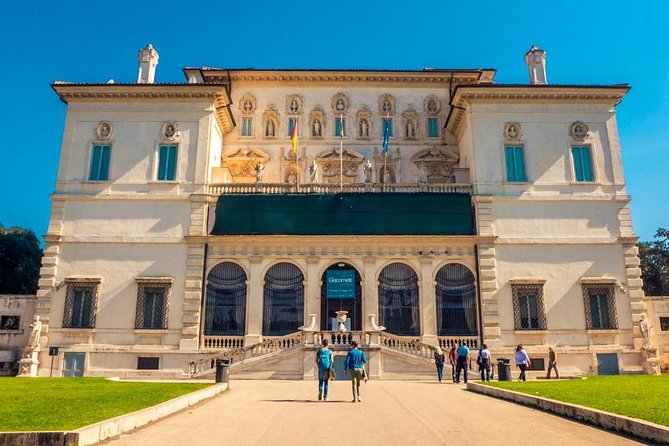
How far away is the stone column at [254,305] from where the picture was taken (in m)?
29.7

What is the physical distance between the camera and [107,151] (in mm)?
32688

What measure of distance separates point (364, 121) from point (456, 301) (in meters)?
14.1

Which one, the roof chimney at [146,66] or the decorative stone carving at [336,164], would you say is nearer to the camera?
the roof chimney at [146,66]

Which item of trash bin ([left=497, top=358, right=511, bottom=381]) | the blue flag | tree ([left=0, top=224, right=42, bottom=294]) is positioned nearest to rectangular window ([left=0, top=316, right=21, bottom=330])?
tree ([left=0, top=224, right=42, bottom=294])

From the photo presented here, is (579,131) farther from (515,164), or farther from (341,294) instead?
(341,294)

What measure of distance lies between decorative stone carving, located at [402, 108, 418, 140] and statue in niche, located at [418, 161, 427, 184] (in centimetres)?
243

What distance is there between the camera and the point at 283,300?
30.8 m

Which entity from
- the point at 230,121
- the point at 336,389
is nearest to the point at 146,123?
the point at 230,121

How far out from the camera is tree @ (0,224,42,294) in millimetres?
45438

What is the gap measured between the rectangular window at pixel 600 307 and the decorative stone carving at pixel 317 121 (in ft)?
62.7

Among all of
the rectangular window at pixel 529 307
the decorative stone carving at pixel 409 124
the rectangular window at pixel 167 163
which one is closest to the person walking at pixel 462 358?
the rectangular window at pixel 529 307

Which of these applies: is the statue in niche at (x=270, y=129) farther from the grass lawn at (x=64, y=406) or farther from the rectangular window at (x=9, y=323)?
the grass lawn at (x=64, y=406)

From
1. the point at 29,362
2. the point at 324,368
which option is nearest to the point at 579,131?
the point at 324,368

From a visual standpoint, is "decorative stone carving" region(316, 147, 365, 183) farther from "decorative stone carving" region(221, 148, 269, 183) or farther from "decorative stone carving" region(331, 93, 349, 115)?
"decorative stone carving" region(221, 148, 269, 183)
